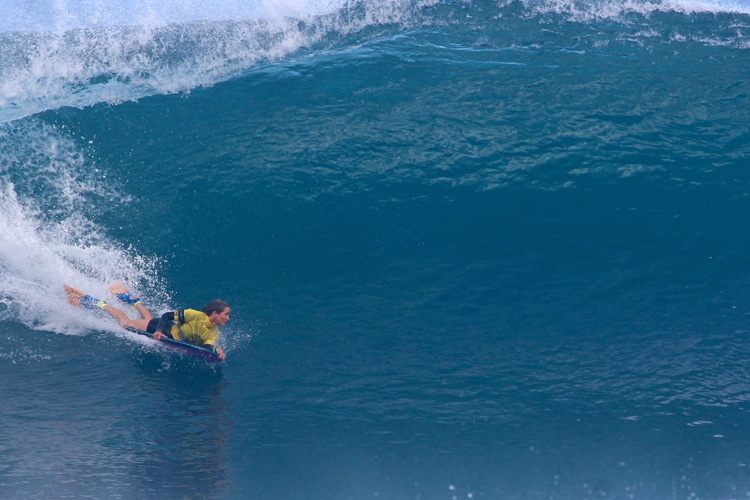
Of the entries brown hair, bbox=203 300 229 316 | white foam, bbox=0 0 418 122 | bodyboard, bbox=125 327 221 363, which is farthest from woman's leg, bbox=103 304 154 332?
white foam, bbox=0 0 418 122

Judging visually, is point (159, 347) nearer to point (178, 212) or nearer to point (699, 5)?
point (178, 212)

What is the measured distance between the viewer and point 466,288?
27.3 feet

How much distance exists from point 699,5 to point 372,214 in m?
9.52

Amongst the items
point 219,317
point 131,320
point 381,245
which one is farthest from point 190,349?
point 381,245

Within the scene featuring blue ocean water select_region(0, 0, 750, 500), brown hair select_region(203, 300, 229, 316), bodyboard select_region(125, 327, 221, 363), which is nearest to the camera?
blue ocean water select_region(0, 0, 750, 500)

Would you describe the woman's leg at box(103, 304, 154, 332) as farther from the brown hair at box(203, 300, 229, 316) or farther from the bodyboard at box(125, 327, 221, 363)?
the brown hair at box(203, 300, 229, 316)

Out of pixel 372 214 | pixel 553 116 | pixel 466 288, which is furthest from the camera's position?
pixel 553 116

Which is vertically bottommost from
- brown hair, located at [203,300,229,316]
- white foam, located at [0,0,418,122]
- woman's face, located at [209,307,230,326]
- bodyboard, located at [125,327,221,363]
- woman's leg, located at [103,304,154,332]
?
bodyboard, located at [125,327,221,363]

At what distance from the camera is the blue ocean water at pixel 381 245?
6.63 m

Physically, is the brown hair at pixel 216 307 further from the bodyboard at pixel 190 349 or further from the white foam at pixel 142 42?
the white foam at pixel 142 42

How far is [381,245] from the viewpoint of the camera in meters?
8.86

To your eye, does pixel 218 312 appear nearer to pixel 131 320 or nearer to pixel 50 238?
pixel 131 320

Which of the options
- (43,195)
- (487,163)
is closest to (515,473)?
(487,163)

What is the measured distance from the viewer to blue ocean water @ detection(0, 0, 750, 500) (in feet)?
21.8
